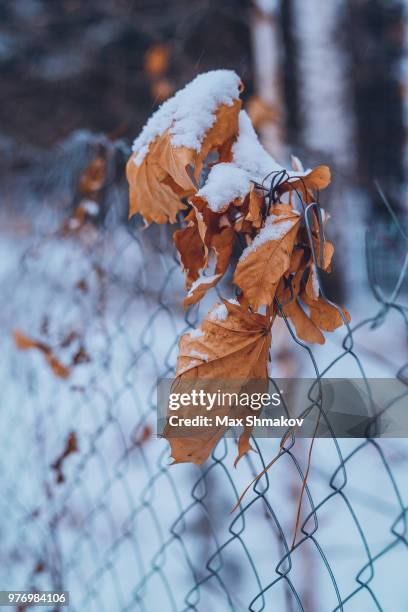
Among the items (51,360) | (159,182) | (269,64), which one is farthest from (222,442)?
(269,64)

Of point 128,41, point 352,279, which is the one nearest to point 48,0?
point 128,41

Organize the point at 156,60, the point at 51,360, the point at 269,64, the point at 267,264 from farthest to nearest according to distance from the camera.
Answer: the point at 156,60, the point at 269,64, the point at 51,360, the point at 267,264

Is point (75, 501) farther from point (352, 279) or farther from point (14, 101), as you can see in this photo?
point (14, 101)

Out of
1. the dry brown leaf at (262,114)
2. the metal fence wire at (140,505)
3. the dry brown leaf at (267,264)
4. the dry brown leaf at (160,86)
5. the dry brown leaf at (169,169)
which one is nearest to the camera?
the dry brown leaf at (267,264)

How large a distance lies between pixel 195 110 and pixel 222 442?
1.19 m

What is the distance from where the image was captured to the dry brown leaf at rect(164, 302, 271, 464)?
2.22 feet

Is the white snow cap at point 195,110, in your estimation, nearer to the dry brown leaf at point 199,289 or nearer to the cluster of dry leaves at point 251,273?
the cluster of dry leaves at point 251,273

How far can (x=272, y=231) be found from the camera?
0.65 meters

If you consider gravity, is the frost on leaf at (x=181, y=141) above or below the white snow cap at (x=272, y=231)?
above

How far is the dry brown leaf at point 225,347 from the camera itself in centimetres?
68

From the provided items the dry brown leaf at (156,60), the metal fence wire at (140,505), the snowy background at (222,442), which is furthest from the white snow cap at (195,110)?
the dry brown leaf at (156,60)

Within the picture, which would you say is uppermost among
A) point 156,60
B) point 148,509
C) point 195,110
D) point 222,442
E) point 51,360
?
point 156,60

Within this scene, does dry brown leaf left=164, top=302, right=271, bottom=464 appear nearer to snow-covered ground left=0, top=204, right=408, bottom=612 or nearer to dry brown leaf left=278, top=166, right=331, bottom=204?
dry brown leaf left=278, top=166, right=331, bottom=204

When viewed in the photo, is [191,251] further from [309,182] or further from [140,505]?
[140,505]
